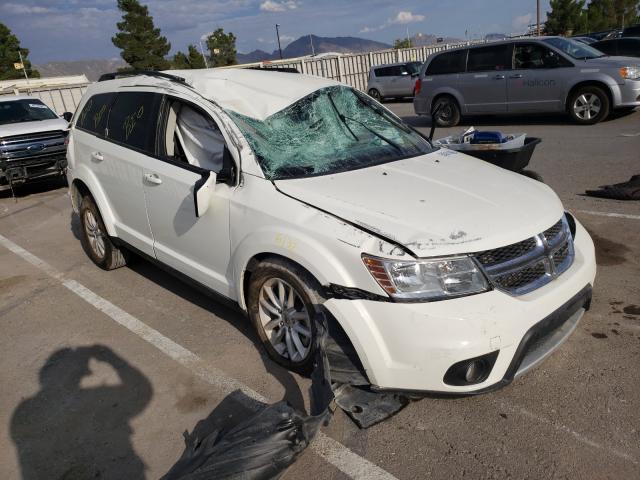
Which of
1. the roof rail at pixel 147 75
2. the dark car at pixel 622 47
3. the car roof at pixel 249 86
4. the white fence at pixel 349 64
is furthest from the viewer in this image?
the white fence at pixel 349 64

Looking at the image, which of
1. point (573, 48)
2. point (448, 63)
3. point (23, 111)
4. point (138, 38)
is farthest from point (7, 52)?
point (573, 48)

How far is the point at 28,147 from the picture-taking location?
30.7 ft

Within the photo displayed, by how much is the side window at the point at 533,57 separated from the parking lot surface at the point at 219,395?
22.6 feet

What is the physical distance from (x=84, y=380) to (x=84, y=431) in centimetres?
58

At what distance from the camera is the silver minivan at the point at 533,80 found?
414 inches

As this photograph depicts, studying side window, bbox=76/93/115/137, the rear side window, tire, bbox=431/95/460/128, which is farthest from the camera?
tire, bbox=431/95/460/128

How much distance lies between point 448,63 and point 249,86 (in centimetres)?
966

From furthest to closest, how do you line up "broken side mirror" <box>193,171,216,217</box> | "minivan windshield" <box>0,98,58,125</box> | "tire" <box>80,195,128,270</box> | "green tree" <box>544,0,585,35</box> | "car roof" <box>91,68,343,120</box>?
"green tree" <box>544,0,585,35</box> → "minivan windshield" <box>0,98,58,125</box> → "tire" <box>80,195,128,270</box> → "car roof" <box>91,68,343,120</box> → "broken side mirror" <box>193,171,216,217</box>

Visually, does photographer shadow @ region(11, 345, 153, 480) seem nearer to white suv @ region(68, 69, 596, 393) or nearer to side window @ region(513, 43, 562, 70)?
white suv @ region(68, 69, 596, 393)

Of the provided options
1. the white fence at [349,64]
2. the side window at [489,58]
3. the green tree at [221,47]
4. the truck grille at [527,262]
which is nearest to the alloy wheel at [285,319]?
the truck grille at [527,262]

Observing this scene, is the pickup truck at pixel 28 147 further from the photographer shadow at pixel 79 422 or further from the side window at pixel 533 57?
the side window at pixel 533 57

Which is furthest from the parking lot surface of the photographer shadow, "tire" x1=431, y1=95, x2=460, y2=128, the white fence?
the white fence

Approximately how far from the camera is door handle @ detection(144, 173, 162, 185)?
153 inches

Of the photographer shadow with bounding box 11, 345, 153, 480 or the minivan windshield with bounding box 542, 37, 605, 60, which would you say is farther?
the minivan windshield with bounding box 542, 37, 605, 60
